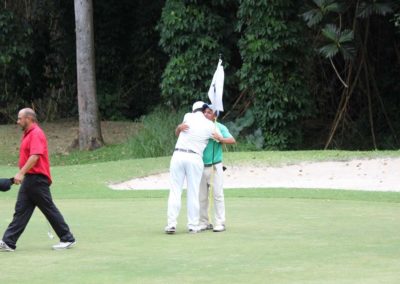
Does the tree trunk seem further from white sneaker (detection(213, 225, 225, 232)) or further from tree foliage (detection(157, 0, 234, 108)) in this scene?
white sneaker (detection(213, 225, 225, 232))

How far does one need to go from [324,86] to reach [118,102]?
353 inches

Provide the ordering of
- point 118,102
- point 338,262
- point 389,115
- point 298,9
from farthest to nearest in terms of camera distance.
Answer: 1. point 118,102
2. point 389,115
3. point 298,9
4. point 338,262

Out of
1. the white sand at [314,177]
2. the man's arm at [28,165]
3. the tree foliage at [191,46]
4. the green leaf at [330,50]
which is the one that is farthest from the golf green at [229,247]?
the tree foliage at [191,46]

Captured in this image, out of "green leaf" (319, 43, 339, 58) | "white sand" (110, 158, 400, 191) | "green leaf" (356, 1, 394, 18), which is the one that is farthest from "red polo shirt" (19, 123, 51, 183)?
"green leaf" (356, 1, 394, 18)

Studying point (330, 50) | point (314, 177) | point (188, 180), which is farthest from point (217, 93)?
point (330, 50)

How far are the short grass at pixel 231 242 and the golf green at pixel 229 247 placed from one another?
1cm

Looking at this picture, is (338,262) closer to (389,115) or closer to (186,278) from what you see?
(186,278)

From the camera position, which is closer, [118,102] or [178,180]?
[178,180]

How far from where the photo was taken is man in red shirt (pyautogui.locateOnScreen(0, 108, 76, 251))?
11492mm

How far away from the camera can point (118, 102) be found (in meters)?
38.1

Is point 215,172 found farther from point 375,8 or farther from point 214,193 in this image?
point 375,8

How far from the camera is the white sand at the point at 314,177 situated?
20797 millimetres

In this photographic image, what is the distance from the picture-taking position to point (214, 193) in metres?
13.5

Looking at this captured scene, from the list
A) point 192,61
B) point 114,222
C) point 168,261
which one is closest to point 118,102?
point 192,61
